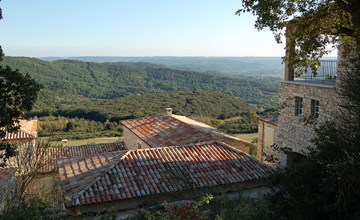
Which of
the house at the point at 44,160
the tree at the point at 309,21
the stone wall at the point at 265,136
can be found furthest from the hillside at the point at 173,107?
the tree at the point at 309,21

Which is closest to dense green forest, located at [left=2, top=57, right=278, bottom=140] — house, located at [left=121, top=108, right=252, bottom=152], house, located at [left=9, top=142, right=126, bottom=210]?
house, located at [left=9, top=142, right=126, bottom=210]

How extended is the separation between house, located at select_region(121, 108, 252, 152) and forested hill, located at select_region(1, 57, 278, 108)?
48896 millimetres

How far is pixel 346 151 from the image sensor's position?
554 cm

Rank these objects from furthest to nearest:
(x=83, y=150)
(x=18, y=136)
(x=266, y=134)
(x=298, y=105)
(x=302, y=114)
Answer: (x=83, y=150)
(x=266, y=134)
(x=18, y=136)
(x=298, y=105)
(x=302, y=114)

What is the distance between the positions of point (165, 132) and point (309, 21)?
9.11 metres

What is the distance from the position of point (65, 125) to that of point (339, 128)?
3971 centimetres

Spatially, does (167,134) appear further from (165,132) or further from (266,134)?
(266,134)

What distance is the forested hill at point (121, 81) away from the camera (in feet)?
237

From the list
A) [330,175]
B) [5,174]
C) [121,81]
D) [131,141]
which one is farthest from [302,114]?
[121,81]

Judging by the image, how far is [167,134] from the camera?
51.1 ft

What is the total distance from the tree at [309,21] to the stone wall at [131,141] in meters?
8.55

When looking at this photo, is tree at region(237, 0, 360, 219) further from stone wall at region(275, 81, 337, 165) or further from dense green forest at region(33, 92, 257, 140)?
dense green forest at region(33, 92, 257, 140)

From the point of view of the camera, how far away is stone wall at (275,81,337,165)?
10.9 m

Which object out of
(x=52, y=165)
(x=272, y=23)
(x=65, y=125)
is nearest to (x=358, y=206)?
(x=272, y=23)
